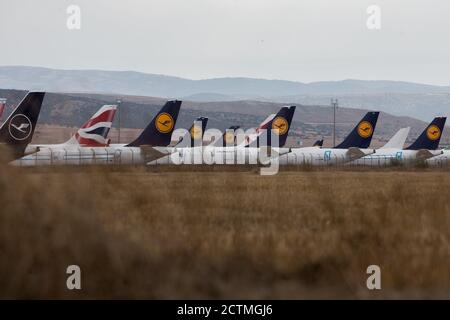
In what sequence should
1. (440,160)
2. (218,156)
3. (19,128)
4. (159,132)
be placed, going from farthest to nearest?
(440,160) → (218,156) → (159,132) → (19,128)

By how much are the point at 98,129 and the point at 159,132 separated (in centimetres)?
476

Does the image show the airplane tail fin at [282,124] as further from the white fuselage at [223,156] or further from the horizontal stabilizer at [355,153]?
the horizontal stabilizer at [355,153]

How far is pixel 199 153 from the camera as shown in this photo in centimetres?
7050

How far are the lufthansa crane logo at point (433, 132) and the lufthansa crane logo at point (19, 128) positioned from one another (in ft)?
186

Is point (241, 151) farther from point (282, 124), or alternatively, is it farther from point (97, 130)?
point (97, 130)

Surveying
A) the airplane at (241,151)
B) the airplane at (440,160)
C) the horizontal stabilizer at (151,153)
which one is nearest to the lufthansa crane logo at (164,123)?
the airplane at (241,151)

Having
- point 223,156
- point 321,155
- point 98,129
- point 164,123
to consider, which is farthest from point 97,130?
point 321,155

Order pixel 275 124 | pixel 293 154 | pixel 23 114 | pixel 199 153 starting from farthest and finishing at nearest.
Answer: pixel 293 154
pixel 275 124
pixel 199 153
pixel 23 114

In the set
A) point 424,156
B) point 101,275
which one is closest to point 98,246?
point 101,275

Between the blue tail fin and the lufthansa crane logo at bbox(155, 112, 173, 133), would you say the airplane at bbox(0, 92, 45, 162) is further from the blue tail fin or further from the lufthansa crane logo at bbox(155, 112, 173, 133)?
the blue tail fin

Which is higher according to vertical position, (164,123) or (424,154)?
(164,123)

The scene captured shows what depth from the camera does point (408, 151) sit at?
3465 inches

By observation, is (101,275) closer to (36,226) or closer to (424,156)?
(36,226)
